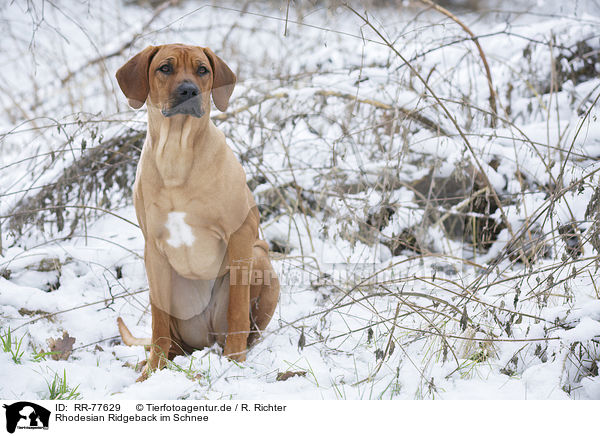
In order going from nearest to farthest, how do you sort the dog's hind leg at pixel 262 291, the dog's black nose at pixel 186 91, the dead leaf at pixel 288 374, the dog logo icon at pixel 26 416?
the dog logo icon at pixel 26 416, the dog's black nose at pixel 186 91, the dead leaf at pixel 288 374, the dog's hind leg at pixel 262 291

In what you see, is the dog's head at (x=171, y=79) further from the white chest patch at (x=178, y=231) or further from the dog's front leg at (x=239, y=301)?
the dog's front leg at (x=239, y=301)

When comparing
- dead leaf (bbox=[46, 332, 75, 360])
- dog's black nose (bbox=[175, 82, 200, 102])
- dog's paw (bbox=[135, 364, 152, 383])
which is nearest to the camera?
dog's black nose (bbox=[175, 82, 200, 102])

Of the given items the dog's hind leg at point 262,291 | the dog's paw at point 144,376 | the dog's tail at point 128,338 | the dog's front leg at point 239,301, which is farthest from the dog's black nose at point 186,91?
the dog's tail at point 128,338

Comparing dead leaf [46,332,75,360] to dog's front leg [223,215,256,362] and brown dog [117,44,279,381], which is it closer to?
brown dog [117,44,279,381]

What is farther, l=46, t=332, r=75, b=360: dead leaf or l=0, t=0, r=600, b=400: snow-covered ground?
l=46, t=332, r=75, b=360: dead leaf

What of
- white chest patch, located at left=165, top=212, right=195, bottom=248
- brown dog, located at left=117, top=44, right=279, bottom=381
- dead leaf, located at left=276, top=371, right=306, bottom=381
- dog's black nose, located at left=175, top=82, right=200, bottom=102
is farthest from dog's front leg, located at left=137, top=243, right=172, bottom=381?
dog's black nose, located at left=175, top=82, right=200, bottom=102

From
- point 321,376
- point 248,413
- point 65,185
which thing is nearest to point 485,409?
point 321,376

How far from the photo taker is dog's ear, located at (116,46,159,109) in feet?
6.41

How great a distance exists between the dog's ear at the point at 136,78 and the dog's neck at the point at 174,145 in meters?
0.08

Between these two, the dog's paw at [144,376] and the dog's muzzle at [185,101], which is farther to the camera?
the dog's paw at [144,376]

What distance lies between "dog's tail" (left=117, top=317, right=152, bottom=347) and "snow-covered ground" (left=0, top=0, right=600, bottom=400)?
62 millimetres

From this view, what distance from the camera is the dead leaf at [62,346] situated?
225 centimetres

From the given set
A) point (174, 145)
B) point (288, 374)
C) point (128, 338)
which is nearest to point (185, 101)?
point (174, 145)

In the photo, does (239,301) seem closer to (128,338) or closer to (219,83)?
(128,338)
